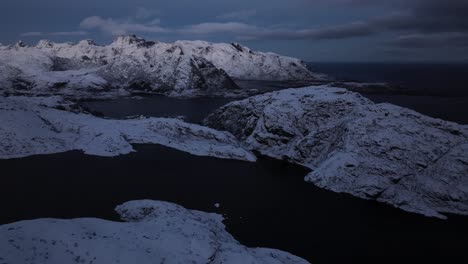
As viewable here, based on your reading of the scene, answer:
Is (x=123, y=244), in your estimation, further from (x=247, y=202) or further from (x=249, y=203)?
(x=247, y=202)

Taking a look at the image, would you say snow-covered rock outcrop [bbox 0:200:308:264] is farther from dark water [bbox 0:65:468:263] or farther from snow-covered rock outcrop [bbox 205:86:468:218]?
snow-covered rock outcrop [bbox 205:86:468:218]

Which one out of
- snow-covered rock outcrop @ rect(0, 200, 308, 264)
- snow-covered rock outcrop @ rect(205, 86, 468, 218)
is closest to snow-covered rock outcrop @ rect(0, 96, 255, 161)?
snow-covered rock outcrop @ rect(205, 86, 468, 218)

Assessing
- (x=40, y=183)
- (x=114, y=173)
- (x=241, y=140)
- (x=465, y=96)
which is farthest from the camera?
(x=465, y=96)

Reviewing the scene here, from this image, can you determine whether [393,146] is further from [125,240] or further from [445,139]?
[125,240]

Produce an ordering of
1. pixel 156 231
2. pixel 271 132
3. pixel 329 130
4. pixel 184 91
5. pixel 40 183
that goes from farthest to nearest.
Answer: pixel 184 91, pixel 271 132, pixel 329 130, pixel 40 183, pixel 156 231

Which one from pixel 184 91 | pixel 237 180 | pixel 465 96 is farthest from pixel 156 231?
pixel 465 96

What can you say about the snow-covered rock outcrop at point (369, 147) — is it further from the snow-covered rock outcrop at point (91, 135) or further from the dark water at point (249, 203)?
the snow-covered rock outcrop at point (91, 135)

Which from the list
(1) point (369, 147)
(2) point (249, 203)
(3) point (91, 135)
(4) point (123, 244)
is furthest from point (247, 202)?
(3) point (91, 135)
